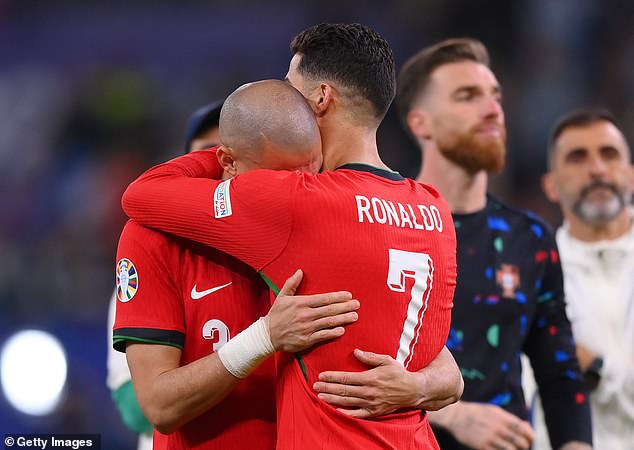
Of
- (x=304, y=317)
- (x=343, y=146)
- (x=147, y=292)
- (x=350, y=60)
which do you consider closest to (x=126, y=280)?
(x=147, y=292)

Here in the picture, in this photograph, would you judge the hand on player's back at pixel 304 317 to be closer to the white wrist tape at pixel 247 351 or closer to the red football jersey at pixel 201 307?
the white wrist tape at pixel 247 351

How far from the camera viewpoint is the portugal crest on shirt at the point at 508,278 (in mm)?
4270

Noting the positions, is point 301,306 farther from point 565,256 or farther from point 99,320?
point 99,320

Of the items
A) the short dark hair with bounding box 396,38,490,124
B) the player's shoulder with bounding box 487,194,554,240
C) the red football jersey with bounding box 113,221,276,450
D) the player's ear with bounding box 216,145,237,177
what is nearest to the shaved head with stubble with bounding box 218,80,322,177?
the player's ear with bounding box 216,145,237,177

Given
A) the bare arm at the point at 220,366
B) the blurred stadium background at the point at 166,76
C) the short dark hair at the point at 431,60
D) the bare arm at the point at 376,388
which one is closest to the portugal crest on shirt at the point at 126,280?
the bare arm at the point at 220,366

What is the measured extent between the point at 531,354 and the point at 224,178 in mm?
2111

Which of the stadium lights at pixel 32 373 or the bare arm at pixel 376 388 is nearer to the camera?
the bare arm at pixel 376 388

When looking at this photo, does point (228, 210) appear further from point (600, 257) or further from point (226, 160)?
point (600, 257)

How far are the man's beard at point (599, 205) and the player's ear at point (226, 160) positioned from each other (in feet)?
11.0

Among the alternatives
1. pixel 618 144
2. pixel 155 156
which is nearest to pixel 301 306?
pixel 618 144

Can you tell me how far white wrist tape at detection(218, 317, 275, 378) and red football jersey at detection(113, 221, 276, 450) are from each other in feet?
0.71

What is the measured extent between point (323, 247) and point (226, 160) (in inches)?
17.5

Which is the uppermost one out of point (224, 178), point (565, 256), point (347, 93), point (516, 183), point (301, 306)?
point (516, 183)

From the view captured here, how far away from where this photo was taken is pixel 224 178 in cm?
291
